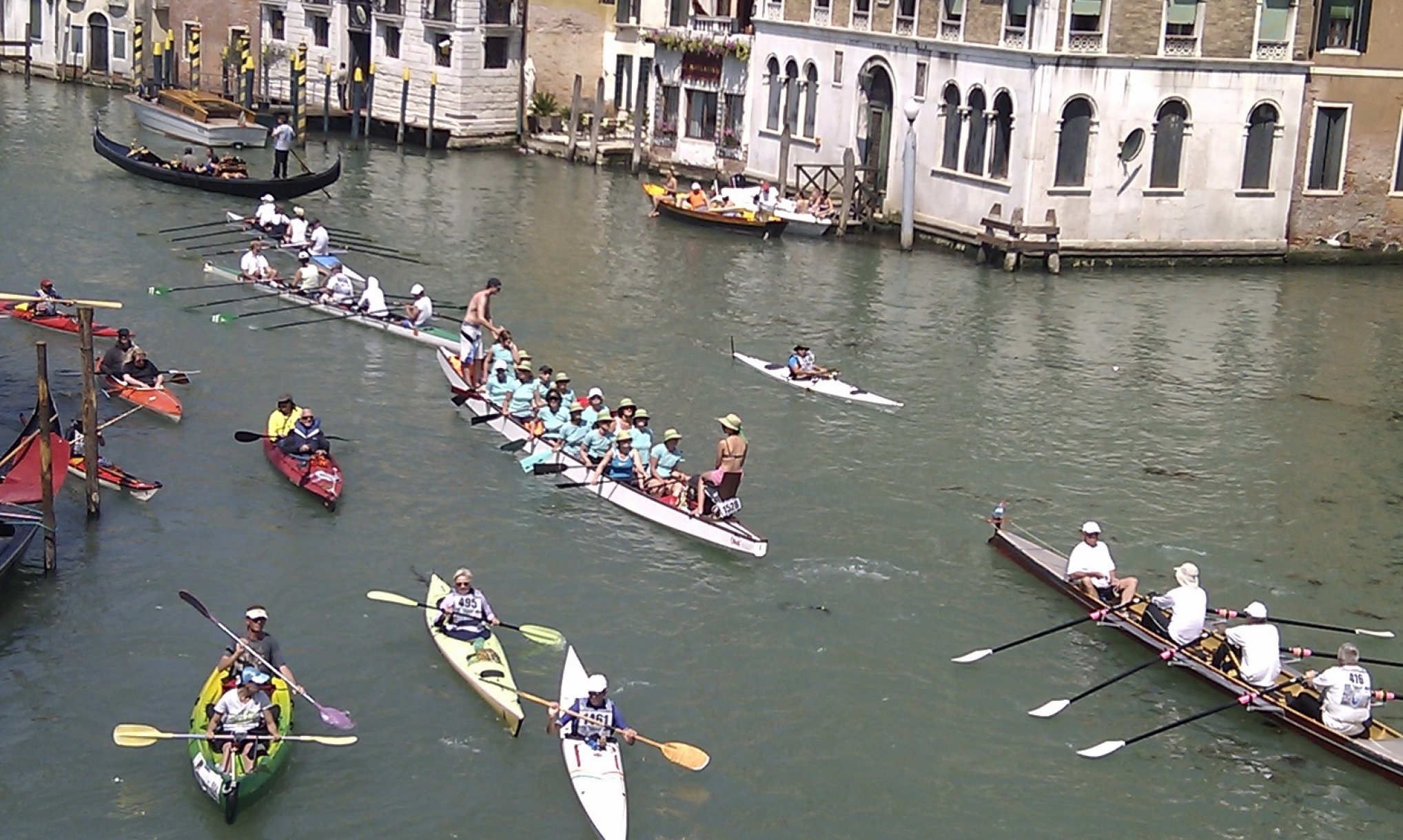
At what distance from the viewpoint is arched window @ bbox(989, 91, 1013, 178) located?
37.7 meters

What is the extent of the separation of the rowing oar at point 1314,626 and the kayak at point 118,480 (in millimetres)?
11840

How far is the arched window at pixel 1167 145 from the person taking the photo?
37750 millimetres

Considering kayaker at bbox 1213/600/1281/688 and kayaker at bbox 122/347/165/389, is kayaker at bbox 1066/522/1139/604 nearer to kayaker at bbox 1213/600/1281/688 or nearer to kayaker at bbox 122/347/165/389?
kayaker at bbox 1213/600/1281/688

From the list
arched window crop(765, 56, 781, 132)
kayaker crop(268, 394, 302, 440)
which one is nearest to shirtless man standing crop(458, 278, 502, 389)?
kayaker crop(268, 394, 302, 440)

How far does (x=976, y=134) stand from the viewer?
38.6m

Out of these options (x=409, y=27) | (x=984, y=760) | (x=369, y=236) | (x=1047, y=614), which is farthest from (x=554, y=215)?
(x=984, y=760)

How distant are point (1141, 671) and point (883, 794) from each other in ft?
12.1

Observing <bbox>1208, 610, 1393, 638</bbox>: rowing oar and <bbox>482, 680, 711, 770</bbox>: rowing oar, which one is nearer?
<bbox>482, 680, 711, 770</bbox>: rowing oar

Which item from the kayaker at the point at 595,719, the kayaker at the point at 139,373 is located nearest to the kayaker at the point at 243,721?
the kayaker at the point at 595,719

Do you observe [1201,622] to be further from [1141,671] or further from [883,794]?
[883,794]

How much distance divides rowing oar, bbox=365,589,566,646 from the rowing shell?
977 centimetres

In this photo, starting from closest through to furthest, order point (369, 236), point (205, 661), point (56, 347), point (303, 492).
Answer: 1. point (205, 661)
2. point (303, 492)
3. point (56, 347)
4. point (369, 236)

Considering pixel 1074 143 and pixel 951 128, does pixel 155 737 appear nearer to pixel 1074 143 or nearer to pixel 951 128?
pixel 1074 143

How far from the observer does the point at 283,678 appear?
16109mm
